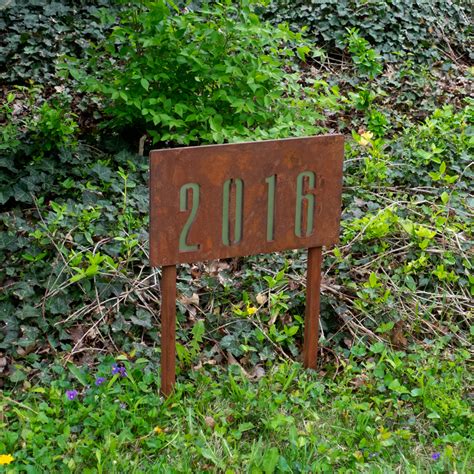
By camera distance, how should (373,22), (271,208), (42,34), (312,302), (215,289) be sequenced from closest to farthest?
(271,208) → (312,302) → (215,289) → (42,34) → (373,22)

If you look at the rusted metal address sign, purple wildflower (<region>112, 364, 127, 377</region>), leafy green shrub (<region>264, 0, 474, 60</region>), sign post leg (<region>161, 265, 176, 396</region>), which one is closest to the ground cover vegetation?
purple wildflower (<region>112, 364, 127, 377</region>)

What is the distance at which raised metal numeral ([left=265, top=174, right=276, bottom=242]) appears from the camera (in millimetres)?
3834

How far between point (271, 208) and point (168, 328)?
689 mm

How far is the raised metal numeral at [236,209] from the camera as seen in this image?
3732mm

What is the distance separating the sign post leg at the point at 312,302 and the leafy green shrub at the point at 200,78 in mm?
1131

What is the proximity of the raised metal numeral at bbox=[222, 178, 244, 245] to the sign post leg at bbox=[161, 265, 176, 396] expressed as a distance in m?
0.27

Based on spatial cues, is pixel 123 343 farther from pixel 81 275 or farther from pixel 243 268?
pixel 243 268

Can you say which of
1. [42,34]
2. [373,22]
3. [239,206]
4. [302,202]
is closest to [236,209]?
[239,206]

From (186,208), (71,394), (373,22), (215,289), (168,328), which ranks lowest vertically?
(215,289)

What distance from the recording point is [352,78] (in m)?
7.24

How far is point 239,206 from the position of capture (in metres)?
3.78

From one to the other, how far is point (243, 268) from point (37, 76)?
8.73 ft

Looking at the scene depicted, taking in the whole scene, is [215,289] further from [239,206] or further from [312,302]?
[239,206]

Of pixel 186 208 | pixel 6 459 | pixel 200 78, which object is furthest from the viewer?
pixel 200 78
